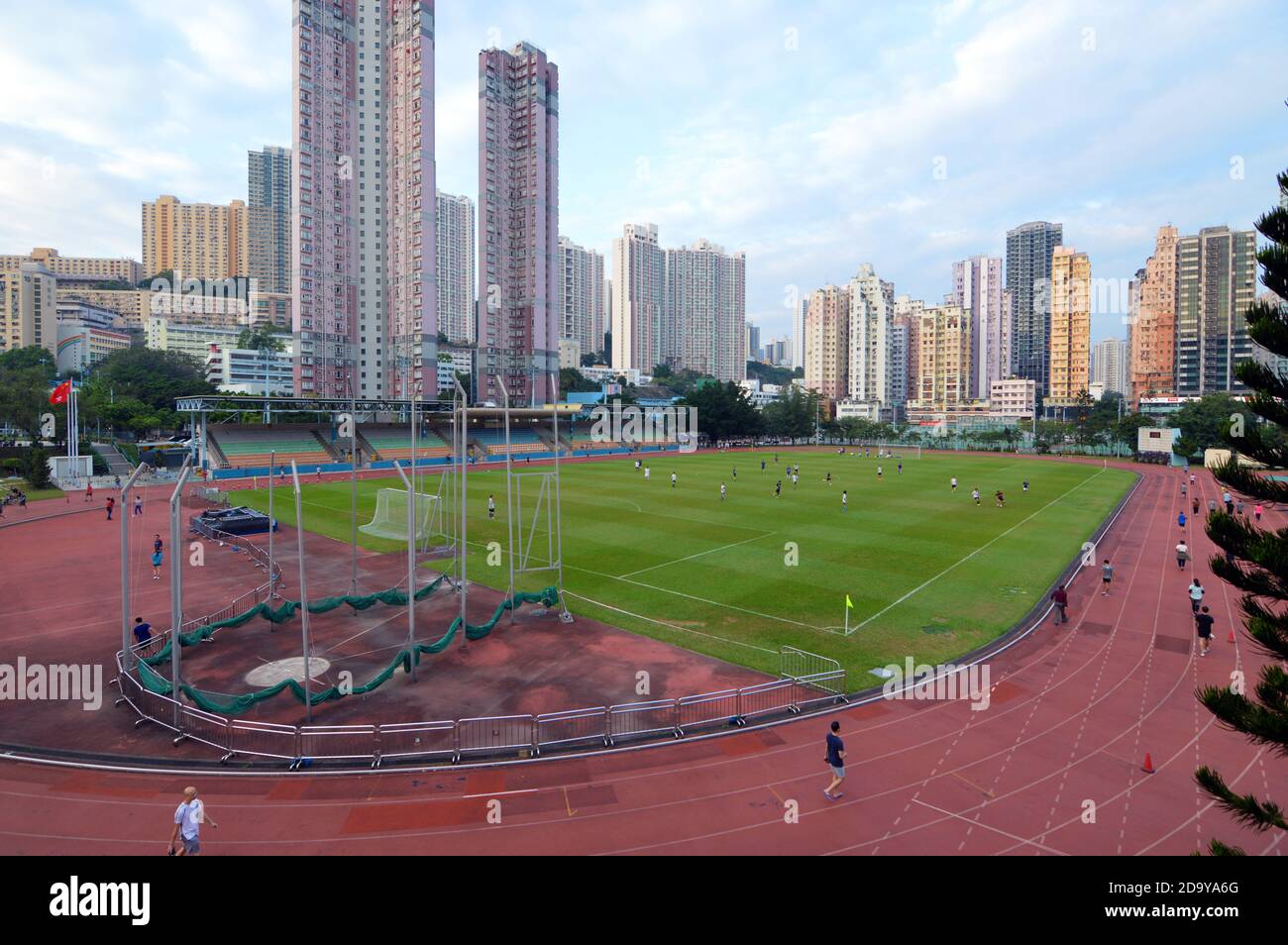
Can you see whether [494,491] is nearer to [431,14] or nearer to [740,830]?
[740,830]

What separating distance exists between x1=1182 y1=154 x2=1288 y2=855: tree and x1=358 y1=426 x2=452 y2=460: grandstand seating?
255ft

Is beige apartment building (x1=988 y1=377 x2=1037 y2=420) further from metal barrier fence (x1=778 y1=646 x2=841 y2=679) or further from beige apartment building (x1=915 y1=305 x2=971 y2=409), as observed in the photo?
metal barrier fence (x1=778 y1=646 x2=841 y2=679)

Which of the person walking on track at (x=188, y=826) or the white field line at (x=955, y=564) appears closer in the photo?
the person walking on track at (x=188, y=826)

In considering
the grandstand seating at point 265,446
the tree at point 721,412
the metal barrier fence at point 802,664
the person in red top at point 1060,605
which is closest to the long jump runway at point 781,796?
the metal barrier fence at point 802,664

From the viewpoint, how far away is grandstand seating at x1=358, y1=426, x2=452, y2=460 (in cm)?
8025

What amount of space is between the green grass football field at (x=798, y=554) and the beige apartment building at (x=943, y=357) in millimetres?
116444

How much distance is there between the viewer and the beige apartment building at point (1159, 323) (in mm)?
144875

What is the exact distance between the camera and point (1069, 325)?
151 meters

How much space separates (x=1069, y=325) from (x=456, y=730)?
6821 inches

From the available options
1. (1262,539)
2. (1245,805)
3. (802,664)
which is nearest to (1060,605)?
(802,664)

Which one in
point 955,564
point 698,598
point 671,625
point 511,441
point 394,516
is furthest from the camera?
point 511,441

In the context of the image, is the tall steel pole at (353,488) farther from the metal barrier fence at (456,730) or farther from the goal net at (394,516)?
the metal barrier fence at (456,730)

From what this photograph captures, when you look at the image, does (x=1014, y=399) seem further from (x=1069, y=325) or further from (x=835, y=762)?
(x=835, y=762)

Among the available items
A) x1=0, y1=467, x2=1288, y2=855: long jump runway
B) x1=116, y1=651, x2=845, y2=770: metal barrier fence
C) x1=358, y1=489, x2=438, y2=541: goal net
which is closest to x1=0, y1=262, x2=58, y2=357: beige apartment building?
x1=358, y1=489, x2=438, y2=541: goal net
